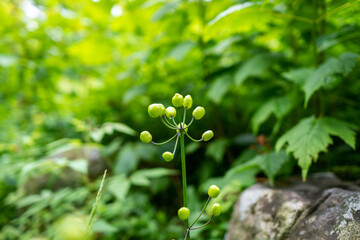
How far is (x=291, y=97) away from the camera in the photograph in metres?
1.28

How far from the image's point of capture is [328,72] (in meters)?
0.90

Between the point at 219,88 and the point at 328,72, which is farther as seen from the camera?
the point at 219,88

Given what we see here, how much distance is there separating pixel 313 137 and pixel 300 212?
30 cm

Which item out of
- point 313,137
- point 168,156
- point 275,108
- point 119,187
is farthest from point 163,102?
point 168,156

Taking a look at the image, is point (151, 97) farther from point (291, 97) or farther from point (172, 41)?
point (291, 97)

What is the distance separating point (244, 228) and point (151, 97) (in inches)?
64.5

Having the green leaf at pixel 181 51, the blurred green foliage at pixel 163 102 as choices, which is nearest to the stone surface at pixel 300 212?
the blurred green foliage at pixel 163 102

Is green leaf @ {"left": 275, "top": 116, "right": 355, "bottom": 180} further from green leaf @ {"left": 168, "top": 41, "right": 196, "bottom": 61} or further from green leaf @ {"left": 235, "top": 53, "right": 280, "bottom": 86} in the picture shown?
green leaf @ {"left": 168, "top": 41, "right": 196, "bottom": 61}

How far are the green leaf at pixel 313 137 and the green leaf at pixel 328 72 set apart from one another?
0.13 metres

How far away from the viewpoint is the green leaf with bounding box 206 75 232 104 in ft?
4.57

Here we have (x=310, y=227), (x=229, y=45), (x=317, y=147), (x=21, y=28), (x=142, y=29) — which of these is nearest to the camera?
(x=310, y=227)

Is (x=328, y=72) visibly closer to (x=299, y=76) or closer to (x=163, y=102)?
(x=299, y=76)

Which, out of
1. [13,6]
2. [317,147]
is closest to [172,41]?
[317,147]

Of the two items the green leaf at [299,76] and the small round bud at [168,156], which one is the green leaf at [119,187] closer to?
the small round bud at [168,156]
